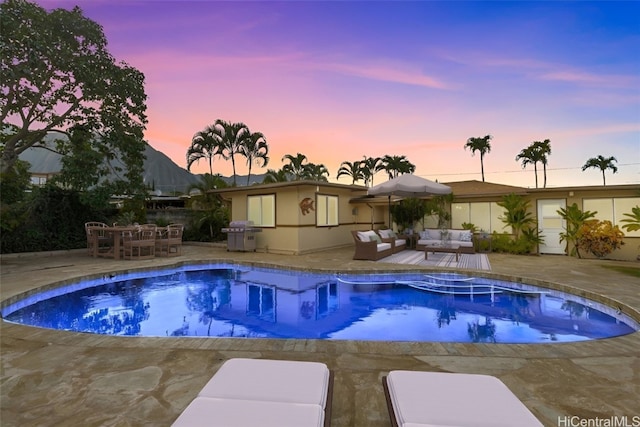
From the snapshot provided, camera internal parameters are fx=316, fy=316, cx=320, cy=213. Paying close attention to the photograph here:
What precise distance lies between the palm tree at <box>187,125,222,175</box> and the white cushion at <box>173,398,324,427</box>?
19.6 meters

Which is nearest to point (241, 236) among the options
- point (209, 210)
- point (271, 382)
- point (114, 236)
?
point (114, 236)

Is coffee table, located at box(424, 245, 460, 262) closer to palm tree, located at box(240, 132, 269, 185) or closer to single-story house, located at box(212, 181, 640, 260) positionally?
single-story house, located at box(212, 181, 640, 260)

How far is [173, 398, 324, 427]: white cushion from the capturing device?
1440mm

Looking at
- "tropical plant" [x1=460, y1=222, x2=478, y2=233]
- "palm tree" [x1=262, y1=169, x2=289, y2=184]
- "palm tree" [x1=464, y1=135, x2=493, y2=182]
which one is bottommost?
"tropical plant" [x1=460, y1=222, x2=478, y2=233]

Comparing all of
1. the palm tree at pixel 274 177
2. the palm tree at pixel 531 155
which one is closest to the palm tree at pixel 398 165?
the palm tree at pixel 531 155

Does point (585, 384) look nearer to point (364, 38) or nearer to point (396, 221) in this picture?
point (364, 38)

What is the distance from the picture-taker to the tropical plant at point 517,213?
37.5 ft

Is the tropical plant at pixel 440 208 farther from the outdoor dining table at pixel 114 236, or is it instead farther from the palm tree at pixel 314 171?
the outdoor dining table at pixel 114 236

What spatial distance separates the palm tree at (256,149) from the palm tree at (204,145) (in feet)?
5.46

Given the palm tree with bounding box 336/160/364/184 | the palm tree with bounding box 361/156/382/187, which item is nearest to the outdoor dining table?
the palm tree with bounding box 336/160/364/184

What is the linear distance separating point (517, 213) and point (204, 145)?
56.8ft

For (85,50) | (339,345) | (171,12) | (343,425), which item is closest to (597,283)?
(339,345)

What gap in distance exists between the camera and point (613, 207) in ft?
35.2

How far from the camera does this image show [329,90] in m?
11.7
